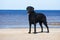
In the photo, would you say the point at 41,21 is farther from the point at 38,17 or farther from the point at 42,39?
the point at 42,39

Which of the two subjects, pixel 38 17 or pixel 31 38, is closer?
pixel 31 38

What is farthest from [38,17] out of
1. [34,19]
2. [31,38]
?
[31,38]

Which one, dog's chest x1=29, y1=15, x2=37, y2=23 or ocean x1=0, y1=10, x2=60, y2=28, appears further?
ocean x1=0, y1=10, x2=60, y2=28

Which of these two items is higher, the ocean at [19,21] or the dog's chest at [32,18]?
the ocean at [19,21]

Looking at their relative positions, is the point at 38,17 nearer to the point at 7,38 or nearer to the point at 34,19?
the point at 34,19

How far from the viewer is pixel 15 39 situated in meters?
3.81

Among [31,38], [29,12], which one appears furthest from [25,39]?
[29,12]

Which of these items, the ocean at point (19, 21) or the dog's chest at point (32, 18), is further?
the ocean at point (19, 21)

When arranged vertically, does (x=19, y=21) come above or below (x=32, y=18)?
above

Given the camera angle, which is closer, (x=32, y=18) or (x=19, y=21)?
(x=32, y=18)

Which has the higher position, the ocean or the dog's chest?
the ocean

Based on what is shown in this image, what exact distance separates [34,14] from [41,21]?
0.24 metres

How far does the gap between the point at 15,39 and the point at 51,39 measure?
618mm

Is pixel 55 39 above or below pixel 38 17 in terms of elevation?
below
